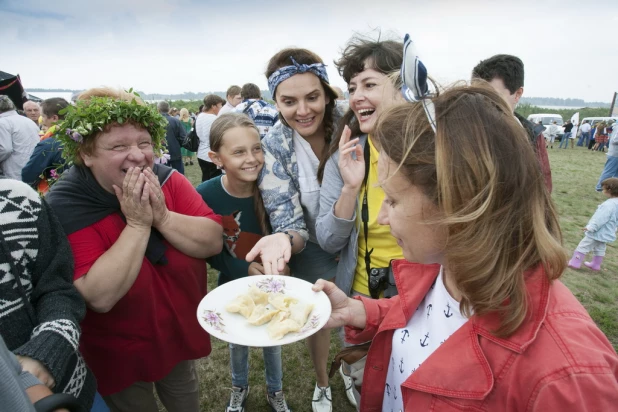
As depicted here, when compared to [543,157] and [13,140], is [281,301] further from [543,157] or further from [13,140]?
[13,140]

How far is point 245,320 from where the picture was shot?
1.79m

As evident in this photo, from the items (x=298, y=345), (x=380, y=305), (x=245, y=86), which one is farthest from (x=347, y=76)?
(x=245, y=86)

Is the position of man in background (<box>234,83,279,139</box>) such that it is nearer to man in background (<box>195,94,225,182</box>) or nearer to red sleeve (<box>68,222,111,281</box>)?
man in background (<box>195,94,225,182</box>)

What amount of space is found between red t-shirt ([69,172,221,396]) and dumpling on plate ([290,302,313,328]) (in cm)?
74

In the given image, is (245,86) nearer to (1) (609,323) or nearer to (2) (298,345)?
(2) (298,345)

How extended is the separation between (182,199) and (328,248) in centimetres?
101

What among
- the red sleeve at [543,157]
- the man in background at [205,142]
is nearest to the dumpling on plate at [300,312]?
the red sleeve at [543,157]

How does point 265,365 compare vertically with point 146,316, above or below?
below

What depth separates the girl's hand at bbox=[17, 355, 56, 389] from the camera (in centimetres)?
130

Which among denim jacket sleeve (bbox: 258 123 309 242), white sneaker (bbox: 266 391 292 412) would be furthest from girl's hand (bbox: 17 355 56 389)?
white sneaker (bbox: 266 391 292 412)

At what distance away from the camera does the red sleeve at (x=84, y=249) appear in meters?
1.72

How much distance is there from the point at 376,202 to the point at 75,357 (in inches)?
70.2

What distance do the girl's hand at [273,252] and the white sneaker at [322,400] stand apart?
62.9 inches

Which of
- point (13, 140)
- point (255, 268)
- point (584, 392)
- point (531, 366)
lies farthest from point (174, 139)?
point (584, 392)
